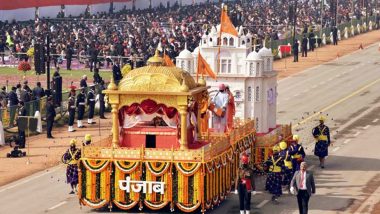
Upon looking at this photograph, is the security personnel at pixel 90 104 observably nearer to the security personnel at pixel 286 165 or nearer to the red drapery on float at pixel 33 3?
the security personnel at pixel 286 165

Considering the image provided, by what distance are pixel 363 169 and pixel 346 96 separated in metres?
23.0

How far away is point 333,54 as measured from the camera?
9212cm

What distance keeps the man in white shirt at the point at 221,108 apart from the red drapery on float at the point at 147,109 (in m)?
3.50

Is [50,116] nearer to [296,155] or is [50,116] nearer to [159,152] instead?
[296,155]

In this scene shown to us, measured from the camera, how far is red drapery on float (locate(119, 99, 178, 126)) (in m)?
38.1

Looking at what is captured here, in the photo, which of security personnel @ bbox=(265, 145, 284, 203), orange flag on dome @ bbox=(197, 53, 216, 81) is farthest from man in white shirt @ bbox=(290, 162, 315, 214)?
orange flag on dome @ bbox=(197, 53, 216, 81)

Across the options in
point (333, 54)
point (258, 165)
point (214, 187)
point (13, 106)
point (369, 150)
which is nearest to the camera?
point (214, 187)

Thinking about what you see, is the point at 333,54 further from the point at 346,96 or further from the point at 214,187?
the point at 214,187

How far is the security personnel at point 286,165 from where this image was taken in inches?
1574

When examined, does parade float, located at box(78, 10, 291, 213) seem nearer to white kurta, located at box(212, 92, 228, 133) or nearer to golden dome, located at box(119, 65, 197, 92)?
golden dome, located at box(119, 65, 197, 92)

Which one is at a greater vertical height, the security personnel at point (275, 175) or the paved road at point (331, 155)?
the security personnel at point (275, 175)

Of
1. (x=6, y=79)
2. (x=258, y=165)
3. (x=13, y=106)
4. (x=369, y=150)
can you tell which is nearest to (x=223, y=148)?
(x=258, y=165)

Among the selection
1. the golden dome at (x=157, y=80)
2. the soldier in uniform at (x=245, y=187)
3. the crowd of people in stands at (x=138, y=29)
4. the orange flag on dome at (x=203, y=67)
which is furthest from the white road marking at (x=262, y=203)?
the crowd of people in stands at (x=138, y=29)

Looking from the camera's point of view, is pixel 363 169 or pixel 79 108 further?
pixel 79 108
